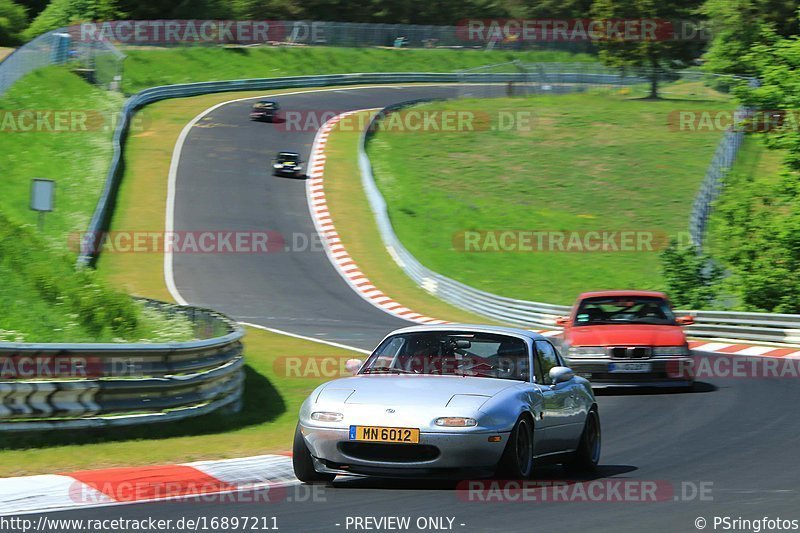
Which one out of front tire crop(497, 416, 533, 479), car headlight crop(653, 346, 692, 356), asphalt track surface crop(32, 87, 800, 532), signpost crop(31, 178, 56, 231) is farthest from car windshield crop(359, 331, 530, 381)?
signpost crop(31, 178, 56, 231)

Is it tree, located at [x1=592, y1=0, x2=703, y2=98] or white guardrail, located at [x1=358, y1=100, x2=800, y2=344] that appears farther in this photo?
tree, located at [x1=592, y1=0, x2=703, y2=98]

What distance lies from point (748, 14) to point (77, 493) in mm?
72175

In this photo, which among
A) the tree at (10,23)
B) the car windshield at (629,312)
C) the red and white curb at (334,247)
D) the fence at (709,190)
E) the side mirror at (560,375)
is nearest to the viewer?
the side mirror at (560,375)

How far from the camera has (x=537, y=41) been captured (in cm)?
9269

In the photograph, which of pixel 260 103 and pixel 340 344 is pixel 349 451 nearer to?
pixel 340 344

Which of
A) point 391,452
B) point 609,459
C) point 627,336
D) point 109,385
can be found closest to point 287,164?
point 627,336

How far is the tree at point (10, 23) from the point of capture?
68.4 meters

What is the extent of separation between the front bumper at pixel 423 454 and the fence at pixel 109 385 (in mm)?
3133

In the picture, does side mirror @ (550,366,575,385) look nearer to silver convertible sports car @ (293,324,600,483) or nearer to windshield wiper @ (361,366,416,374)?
silver convertible sports car @ (293,324,600,483)

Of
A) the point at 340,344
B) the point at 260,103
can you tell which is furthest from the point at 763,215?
the point at 260,103

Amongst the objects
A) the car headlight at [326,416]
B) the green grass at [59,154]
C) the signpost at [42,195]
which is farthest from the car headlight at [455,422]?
the green grass at [59,154]

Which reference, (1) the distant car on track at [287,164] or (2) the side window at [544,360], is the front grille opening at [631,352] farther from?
(1) the distant car on track at [287,164]

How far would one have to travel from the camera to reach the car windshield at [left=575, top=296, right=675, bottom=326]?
17578 millimetres

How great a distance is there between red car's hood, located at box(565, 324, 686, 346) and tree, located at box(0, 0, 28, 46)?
5788cm
